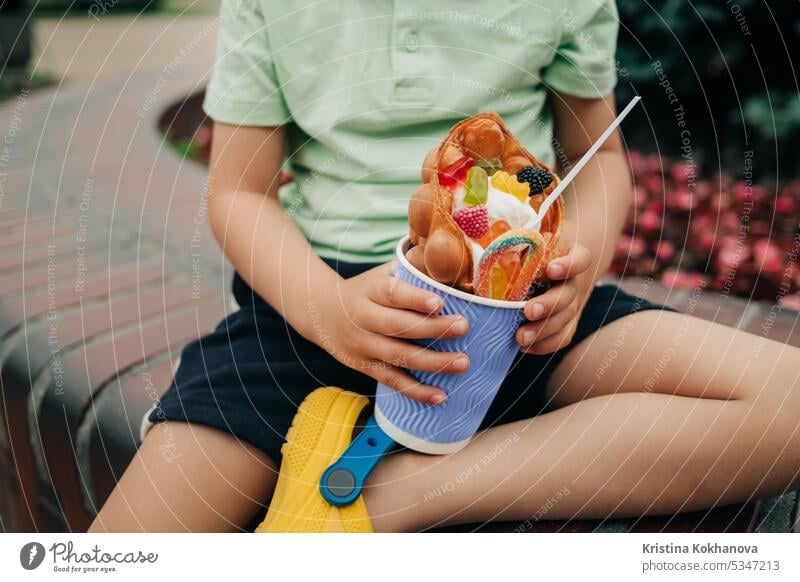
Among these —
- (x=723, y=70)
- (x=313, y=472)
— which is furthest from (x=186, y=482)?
(x=723, y=70)

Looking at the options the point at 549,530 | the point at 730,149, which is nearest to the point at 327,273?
the point at 549,530

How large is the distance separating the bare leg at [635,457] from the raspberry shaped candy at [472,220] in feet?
0.51

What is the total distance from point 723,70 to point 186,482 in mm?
1091

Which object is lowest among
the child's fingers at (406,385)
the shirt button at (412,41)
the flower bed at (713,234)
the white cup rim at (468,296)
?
the flower bed at (713,234)

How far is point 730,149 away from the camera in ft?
4.03

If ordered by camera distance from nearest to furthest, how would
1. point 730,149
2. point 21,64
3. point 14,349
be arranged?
point 14,349 < point 730,149 < point 21,64

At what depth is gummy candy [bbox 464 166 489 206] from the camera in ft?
1.20

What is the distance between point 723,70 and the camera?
1136 mm

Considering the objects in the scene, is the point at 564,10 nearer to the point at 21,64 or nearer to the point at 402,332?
the point at 402,332

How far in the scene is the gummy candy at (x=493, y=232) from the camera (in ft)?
1.20

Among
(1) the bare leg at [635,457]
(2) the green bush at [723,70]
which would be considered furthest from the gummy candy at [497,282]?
(2) the green bush at [723,70]

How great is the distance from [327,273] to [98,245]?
448 mm

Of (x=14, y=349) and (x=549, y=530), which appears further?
(x=14, y=349)

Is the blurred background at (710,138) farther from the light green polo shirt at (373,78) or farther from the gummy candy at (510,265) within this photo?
the gummy candy at (510,265)
